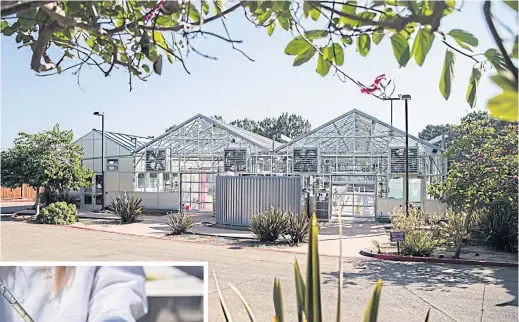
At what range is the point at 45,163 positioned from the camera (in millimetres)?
12016

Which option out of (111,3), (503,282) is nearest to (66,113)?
(111,3)

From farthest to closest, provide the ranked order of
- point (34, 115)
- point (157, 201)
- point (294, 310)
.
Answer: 1. point (157, 201)
2. point (294, 310)
3. point (34, 115)

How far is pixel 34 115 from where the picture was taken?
8.56 ft

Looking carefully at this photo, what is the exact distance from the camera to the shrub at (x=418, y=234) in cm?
696

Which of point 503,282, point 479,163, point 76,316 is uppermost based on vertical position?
point 479,163

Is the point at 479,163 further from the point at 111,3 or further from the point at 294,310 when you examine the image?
the point at 111,3

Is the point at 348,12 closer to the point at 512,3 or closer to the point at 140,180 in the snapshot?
the point at 512,3

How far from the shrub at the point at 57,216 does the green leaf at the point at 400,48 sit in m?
11.4

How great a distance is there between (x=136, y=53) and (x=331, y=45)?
452 millimetres

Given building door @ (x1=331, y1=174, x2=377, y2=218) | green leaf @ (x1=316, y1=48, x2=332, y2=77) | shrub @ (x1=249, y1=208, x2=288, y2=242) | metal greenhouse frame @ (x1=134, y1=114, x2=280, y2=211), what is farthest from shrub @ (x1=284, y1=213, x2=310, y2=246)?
green leaf @ (x1=316, y1=48, x2=332, y2=77)

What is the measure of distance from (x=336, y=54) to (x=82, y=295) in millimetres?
1117

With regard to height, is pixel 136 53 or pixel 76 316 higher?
pixel 136 53

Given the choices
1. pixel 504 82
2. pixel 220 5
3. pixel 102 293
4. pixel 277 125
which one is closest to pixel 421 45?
pixel 504 82

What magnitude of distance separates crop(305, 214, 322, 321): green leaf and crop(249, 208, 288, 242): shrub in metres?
7.60
